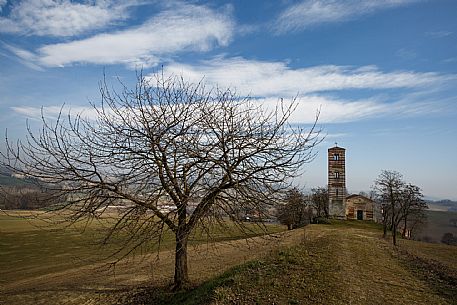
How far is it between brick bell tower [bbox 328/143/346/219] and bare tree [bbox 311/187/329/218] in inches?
96.1

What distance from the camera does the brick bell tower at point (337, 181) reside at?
53125 millimetres

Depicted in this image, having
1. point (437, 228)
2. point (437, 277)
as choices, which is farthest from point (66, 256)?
point (437, 228)

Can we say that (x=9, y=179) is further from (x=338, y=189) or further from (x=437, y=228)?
(x=437, y=228)

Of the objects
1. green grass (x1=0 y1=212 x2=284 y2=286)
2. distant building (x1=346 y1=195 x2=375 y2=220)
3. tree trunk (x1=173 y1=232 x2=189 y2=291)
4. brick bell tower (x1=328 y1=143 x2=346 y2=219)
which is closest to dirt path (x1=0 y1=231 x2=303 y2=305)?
tree trunk (x1=173 y1=232 x2=189 y2=291)

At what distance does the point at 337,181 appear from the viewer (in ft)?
174

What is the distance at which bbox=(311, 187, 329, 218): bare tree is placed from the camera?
56.3 metres

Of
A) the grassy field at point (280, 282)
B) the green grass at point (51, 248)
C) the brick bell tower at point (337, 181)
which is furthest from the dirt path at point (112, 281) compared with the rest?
the brick bell tower at point (337, 181)

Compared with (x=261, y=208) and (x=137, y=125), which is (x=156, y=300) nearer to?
(x=261, y=208)

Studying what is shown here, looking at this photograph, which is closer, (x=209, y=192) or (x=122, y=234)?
(x=209, y=192)

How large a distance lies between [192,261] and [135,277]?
469cm

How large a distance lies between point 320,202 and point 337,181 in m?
5.44

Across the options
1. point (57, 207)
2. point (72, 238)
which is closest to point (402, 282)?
point (57, 207)

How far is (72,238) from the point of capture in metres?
45.5

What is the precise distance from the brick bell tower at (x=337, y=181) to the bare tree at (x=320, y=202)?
244 centimetres
